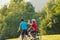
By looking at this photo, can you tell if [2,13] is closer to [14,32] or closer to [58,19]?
[14,32]

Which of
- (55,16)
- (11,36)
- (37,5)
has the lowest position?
(11,36)

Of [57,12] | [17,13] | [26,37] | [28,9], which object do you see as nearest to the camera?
[26,37]

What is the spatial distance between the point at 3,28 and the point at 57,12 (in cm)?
1112

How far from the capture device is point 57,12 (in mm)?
45688

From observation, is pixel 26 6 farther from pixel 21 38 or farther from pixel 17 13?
pixel 21 38

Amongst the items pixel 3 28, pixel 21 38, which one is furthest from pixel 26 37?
pixel 3 28

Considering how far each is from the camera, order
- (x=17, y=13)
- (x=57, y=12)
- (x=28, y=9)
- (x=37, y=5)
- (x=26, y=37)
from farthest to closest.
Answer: (x=37, y=5) < (x=28, y=9) < (x=17, y=13) < (x=57, y=12) < (x=26, y=37)

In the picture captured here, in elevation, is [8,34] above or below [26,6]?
below

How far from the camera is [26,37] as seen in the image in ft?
51.2

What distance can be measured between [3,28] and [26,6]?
9.64m

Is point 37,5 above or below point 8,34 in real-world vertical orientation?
above

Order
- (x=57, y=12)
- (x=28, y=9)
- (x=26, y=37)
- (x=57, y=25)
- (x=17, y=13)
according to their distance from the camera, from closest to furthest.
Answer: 1. (x=26, y=37)
2. (x=57, y=12)
3. (x=57, y=25)
4. (x=17, y=13)
5. (x=28, y=9)

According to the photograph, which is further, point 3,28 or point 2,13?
point 2,13

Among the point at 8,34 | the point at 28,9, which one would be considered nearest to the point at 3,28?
the point at 8,34
